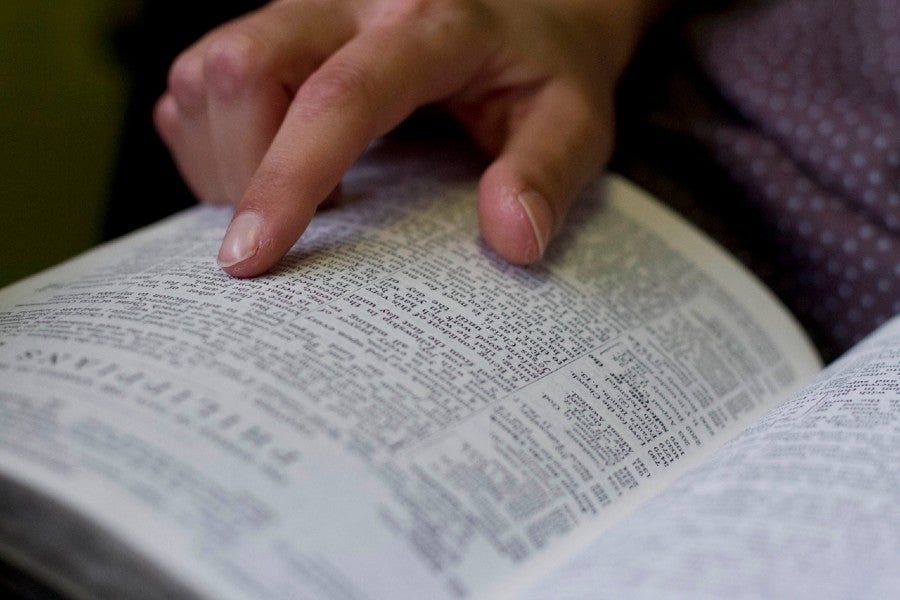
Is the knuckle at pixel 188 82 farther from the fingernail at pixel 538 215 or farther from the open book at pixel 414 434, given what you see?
the fingernail at pixel 538 215

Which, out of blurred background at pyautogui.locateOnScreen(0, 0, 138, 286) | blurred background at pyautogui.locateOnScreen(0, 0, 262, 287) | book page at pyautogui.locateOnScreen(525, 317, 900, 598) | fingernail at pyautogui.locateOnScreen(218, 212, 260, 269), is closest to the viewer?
book page at pyautogui.locateOnScreen(525, 317, 900, 598)

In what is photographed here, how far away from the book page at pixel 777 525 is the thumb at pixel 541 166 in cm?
17

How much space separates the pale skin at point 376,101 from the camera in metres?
0.49

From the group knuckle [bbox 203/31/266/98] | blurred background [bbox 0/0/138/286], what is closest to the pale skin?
knuckle [bbox 203/31/266/98]

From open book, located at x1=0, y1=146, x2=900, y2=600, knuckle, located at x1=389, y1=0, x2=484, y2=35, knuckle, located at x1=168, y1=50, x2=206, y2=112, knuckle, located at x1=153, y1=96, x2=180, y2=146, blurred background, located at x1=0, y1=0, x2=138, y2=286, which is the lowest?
blurred background, located at x1=0, y1=0, x2=138, y2=286

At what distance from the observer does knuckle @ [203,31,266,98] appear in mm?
524

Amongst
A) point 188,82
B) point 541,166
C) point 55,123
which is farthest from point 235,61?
point 55,123

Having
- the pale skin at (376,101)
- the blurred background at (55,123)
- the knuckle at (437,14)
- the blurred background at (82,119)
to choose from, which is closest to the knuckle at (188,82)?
the pale skin at (376,101)

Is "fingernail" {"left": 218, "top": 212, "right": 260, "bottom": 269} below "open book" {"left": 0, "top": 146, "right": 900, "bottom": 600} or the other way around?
the other way around

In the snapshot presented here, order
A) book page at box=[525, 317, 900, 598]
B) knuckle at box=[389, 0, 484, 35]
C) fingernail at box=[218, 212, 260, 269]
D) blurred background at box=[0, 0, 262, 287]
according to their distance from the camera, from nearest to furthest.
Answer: book page at box=[525, 317, 900, 598] → fingernail at box=[218, 212, 260, 269] → knuckle at box=[389, 0, 484, 35] → blurred background at box=[0, 0, 262, 287]

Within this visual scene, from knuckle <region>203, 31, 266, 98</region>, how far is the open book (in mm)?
95

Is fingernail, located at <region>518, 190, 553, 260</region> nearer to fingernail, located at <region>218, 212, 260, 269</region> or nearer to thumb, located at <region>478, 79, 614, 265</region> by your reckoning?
thumb, located at <region>478, 79, 614, 265</region>

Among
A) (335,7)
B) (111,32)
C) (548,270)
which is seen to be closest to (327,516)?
(548,270)

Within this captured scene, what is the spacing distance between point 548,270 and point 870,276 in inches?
9.8
